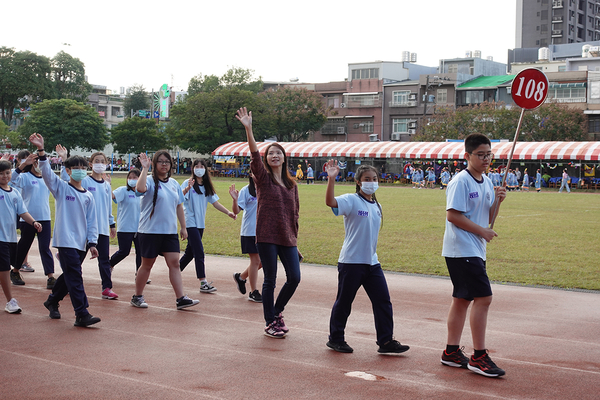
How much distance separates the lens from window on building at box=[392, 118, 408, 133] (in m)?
73.4

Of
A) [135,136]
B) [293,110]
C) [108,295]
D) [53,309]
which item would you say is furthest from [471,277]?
[293,110]

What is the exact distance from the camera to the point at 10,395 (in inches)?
180

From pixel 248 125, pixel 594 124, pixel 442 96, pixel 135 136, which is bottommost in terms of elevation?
pixel 248 125

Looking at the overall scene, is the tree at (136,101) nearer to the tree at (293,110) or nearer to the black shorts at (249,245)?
the tree at (293,110)

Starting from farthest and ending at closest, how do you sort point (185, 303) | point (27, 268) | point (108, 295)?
point (27, 268) < point (108, 295) < point (185, 303)

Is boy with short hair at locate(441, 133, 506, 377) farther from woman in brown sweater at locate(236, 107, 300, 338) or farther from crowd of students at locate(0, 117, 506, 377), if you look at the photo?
woman in brown sweater at locate(236, 107, 300, 338)

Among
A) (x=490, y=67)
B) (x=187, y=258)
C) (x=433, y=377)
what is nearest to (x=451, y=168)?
(x=490, y=67)

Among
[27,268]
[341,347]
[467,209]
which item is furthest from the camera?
[27,268]

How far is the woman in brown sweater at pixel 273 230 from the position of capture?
6.28m

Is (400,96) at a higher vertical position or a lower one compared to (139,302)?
higher

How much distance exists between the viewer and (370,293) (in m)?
5.89

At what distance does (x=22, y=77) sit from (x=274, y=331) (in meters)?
79.9

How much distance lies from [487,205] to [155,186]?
3.90 m

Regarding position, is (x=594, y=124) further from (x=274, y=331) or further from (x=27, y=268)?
(x=274, y=331)
